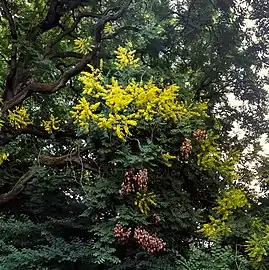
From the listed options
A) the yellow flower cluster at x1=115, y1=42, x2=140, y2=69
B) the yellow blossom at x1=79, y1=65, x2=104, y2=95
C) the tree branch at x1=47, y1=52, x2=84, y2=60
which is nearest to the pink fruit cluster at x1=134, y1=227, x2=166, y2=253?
the yellow blossom at x1=79, y1=65, x2=104, y2=95

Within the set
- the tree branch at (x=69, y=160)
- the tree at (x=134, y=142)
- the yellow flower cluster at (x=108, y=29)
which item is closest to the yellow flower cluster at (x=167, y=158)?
the tree at (x=134, y=142)

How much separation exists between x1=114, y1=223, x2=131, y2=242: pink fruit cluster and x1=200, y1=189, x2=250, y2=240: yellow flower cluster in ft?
2.02

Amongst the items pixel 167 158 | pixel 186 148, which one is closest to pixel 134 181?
pixel 167 158

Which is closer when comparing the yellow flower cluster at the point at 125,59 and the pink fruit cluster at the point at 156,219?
the pink fruit cluster at the point at 156,219

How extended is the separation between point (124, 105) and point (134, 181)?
0.51 meters

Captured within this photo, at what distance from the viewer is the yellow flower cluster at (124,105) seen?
3121 millimetres

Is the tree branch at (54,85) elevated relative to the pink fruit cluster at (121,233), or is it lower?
elevated

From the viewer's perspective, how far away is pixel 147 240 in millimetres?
3029

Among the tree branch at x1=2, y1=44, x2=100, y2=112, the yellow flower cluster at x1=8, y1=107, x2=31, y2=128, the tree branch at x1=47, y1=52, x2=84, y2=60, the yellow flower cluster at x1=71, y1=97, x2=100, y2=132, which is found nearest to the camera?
the yellow flower cluster at x1=71, y1=97, x2=100, y2=132

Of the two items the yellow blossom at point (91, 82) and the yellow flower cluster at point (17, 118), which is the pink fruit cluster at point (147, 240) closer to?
the yellow blossom at point (91, 82)

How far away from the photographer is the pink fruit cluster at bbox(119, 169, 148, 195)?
3.05m

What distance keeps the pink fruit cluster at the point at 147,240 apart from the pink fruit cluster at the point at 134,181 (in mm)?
267

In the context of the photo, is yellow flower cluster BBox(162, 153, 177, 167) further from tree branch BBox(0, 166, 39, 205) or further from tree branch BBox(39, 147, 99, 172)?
tree branch BBox(0, 166, 39, 205)

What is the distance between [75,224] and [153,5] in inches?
88.0
